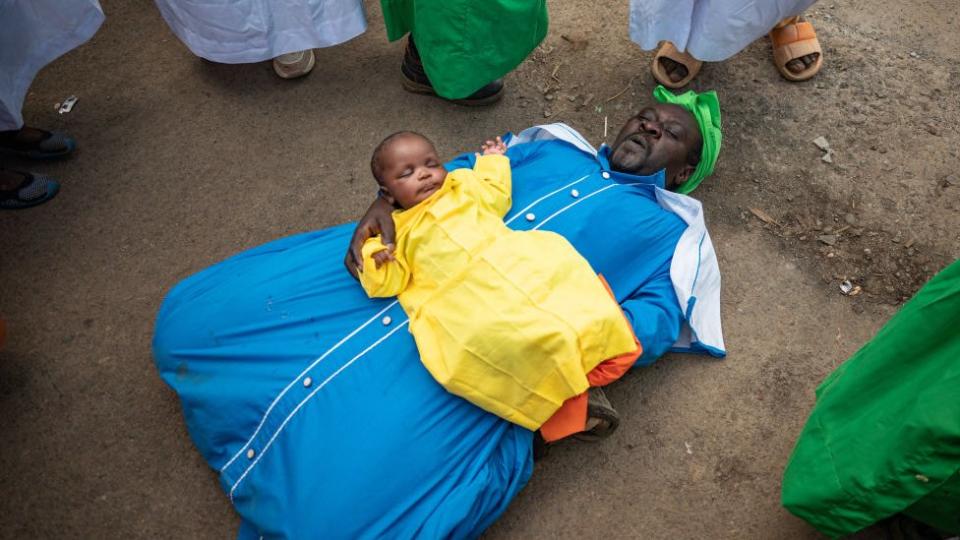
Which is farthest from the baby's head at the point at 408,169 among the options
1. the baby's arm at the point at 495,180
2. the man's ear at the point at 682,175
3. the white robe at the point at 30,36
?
the white robe at the point at 30,36

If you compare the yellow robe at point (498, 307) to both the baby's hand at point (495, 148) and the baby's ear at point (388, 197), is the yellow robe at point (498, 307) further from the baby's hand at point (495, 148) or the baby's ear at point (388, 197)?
the baby's hand at point (495, 148)

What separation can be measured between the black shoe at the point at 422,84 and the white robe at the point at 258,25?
296mm

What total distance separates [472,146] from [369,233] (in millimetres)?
1124

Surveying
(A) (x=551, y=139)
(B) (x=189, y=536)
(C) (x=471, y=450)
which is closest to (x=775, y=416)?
(C) (x=471, y=450)

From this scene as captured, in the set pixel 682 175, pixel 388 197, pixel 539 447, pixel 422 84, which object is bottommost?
pixel 539 447

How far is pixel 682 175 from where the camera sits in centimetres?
282

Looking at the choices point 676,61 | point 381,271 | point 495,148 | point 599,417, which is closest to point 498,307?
point 381,271

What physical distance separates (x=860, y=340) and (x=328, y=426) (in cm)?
218

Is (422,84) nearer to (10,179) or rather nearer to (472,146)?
(472,146)

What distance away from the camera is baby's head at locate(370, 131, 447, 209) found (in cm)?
234

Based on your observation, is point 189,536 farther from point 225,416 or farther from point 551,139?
point 551,139

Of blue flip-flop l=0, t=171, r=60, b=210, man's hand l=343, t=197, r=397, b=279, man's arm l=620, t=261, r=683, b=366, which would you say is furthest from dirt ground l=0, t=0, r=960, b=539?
man's hand l=343, t=197, r=397, b=279

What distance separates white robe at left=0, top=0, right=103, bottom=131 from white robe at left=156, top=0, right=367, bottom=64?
355 mm

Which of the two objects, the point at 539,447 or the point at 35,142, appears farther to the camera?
the point at 35,142
